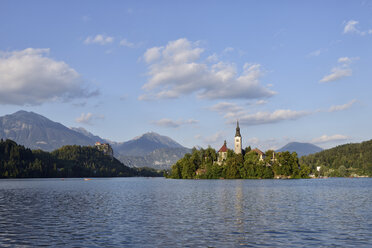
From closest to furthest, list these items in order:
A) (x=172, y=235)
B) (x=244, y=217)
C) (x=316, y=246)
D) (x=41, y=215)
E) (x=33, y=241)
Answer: (x=316, y=246) < (x=33, y=241) < (x=172, y=235) < (x=244, y=217) < (x=41, y=215)

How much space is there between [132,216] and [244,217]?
1468cm

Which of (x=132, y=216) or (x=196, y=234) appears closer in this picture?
(x=196, y=234)

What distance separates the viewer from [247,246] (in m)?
29.9

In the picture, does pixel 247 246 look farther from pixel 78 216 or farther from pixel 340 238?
pixel 78 216

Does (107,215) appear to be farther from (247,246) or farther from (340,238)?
(340,238)

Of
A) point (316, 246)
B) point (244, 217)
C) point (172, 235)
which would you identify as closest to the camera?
point (316, 246)

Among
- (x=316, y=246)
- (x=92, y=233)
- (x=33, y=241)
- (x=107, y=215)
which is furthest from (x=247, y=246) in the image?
(x=107, y=215)

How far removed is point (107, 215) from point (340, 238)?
30.4 meters

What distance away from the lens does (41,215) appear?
50.8 metres

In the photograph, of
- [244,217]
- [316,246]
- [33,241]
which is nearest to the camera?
[316,246]

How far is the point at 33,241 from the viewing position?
3262cm

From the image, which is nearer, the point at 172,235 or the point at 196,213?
the point at 172,235

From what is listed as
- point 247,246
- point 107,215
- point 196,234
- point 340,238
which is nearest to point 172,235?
point 196,234

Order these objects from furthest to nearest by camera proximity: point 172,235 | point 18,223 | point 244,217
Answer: point 244,217, point 18,223, point 172,235
